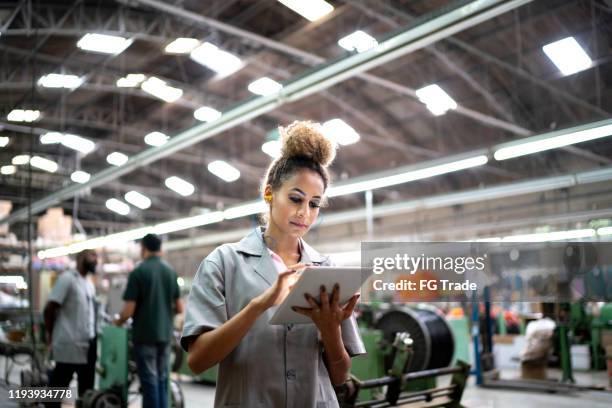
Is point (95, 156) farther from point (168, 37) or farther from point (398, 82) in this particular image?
point (398, 82)

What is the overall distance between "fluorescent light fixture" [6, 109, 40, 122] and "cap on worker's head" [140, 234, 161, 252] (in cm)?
145

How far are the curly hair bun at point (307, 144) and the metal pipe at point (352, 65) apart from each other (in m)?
1.67

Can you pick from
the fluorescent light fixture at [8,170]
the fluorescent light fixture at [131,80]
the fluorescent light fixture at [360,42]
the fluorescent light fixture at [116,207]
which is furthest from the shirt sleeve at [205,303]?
the fluorescent light fixture at [116,207]

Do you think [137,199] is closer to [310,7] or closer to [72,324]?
[310,7]

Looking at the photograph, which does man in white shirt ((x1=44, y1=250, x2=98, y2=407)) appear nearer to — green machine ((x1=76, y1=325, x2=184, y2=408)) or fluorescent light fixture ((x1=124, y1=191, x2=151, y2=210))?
green machine ((x1=76, y1=325, x2=184, y2=408))

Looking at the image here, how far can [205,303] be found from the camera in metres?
1.31

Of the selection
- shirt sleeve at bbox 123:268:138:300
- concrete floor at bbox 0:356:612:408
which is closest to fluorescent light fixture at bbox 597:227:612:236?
concrete floor at bbox 0:356:612:408

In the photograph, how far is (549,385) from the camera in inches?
257

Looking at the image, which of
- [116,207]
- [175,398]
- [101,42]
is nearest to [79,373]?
[175,398]

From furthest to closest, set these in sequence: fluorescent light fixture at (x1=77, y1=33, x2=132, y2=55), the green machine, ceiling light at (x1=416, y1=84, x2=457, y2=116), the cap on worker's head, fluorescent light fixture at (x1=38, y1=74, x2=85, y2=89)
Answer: ceiling light at (x1=416, y1=84, x2=457, y2=116) → fluorescent light fixture at (x1=77, y1=33, x2=132, y2=55) → the green machine → the cap on worker's head → fluorescent light fixture at (x1=38, y1=74, x2=85, y2=89)

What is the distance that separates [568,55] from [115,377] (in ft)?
17.0

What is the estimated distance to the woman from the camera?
4.13 ft

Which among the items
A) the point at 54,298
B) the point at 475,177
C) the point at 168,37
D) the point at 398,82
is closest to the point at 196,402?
the point at 54,298

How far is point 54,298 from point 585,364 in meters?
7.93
